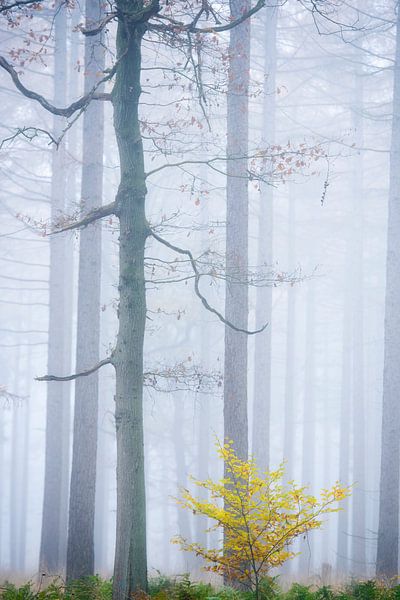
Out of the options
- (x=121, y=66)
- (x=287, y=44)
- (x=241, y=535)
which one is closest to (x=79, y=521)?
(x=241, y=535)

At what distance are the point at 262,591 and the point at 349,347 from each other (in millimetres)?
15249

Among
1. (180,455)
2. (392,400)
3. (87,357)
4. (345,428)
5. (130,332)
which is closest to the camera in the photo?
(130,332)

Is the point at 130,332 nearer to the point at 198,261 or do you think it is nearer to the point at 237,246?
the point at 198,261

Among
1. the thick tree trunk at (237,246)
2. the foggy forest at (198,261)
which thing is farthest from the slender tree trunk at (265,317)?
the thick tree trunk at (237,246)

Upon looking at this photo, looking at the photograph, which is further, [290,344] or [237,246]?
[290,344]

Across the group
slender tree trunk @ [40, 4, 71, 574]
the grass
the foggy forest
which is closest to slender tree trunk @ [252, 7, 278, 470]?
the foggy forest

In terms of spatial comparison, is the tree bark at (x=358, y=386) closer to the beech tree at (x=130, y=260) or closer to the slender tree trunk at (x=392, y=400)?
the slender tree trunk at (x=392, y=400)

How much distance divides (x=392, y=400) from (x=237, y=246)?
4.66 m

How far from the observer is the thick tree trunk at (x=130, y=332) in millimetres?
5965

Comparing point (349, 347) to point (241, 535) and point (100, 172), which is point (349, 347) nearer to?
point (100, 172)

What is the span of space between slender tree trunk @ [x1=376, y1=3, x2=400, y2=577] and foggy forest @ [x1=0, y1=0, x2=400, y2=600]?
0.13ft

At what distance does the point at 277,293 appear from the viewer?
3031 cm

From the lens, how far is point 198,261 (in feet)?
22.2

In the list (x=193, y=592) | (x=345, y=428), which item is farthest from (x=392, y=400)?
(x=345, y=428)
